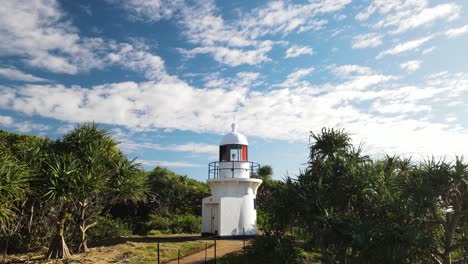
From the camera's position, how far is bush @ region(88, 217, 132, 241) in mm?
24559

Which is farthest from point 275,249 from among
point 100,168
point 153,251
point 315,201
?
point 100,168

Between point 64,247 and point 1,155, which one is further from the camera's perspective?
point 64,247

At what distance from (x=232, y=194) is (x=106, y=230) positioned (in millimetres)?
8896

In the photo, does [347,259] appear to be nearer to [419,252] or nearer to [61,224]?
[419,252]

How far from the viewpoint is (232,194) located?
78.3ft

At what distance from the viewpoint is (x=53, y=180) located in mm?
17281

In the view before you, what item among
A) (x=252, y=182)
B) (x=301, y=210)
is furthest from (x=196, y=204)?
(x=301, y=210)

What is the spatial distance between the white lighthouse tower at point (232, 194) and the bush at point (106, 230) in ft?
20.2

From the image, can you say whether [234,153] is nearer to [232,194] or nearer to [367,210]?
[232,194]

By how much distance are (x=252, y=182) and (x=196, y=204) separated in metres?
12.5

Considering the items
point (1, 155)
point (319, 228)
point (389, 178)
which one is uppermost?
point (1, 155)

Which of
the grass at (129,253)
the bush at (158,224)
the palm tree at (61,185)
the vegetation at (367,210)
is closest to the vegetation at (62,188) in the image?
the palm tree at (61,185)

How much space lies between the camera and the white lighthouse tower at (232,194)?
76.8 feet

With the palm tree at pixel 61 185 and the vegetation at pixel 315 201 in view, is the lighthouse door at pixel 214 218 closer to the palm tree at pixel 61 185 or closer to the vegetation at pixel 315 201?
the vegetation at pixel 315 201
